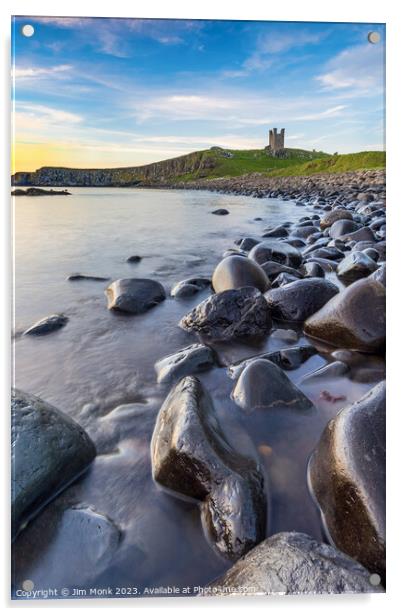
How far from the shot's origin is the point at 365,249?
566 centimetres

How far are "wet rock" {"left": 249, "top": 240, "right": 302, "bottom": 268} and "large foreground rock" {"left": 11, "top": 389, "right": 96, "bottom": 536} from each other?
4.13 meters

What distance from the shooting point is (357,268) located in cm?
507

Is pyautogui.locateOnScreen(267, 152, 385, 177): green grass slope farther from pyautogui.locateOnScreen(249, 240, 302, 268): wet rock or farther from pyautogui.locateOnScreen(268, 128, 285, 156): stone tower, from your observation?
pyautogui.locateOnScreen(249, 240, 302, 268): wet rock

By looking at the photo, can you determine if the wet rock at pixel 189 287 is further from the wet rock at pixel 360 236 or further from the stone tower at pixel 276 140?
the wet rock at pixel 360 236

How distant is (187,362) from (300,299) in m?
1.55

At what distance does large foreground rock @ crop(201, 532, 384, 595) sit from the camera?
62.3 inches

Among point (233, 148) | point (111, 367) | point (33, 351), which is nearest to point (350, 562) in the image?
point (111, 367)

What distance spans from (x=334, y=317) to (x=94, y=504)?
7.80 feet

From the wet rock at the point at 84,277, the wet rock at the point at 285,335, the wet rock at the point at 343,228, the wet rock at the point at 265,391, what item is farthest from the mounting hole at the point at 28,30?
the wet rock at the point at 343,228

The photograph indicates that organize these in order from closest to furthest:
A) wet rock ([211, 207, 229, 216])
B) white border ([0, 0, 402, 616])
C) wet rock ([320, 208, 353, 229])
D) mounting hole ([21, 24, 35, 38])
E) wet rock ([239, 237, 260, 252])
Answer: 1. white border ([0, 0, 402, 616])
2. mounting hole ([21, 24, 35, 38])
3. wet rock ([239, 237, 260, 252])
4. wet rock ([320, 208, 353, 229])
5. wet rock ([211, 207, 229, 216])

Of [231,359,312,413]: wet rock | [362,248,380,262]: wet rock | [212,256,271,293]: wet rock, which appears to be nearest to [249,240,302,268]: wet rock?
[362,248,380,262]: wet rock

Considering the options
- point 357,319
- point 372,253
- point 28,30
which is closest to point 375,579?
point 357,319

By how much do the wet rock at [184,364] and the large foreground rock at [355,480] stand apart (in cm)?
113
